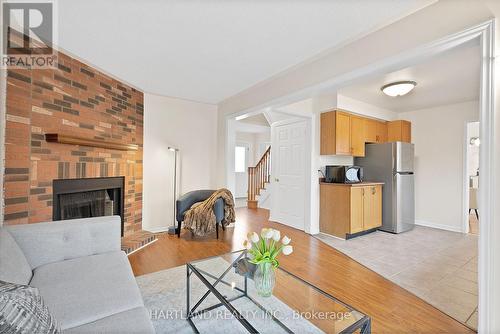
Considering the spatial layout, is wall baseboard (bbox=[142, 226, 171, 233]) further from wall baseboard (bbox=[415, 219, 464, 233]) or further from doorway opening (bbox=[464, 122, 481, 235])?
doorway opening (bbox=[464, 122, 481, 235])

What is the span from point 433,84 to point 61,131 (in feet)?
16.0

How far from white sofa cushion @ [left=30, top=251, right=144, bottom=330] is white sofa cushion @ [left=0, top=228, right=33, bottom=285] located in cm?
9

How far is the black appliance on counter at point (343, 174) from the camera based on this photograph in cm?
388

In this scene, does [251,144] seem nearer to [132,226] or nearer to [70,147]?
[132,226]

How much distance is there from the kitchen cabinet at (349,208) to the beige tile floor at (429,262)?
0.16 m

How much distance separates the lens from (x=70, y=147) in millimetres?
2559

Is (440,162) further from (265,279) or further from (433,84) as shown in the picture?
(265,279)

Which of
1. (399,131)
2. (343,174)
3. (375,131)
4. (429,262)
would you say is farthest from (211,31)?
(399,131)

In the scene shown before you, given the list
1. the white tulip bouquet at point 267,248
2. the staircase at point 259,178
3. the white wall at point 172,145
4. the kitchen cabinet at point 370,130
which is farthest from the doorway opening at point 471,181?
the white wall at point 172,145

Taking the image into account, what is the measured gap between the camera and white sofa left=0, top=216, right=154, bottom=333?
43.6 inches

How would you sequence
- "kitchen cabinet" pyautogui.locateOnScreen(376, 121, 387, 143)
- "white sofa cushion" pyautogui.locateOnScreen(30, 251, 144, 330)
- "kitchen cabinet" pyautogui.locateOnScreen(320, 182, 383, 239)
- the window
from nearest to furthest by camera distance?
1. "white sofa cushion" pyautogui.locateOnScreen(30, 251, 144, 330)
2. "kitchen cabinet" pyautogui.locateOnScreen(320, 182, 383, 239)
3. "kitchen cabinet" pyautogui.locateOnScreen(376, 121, 387, 143)
4. the window

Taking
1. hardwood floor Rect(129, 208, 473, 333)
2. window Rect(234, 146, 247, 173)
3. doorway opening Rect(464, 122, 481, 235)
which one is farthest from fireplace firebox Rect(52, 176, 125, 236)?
doorway opening Rect(464, 122, 481, 235)

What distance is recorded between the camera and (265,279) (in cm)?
147

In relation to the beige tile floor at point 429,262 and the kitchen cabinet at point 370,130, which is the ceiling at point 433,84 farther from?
the beige tile floor at point 429,262
